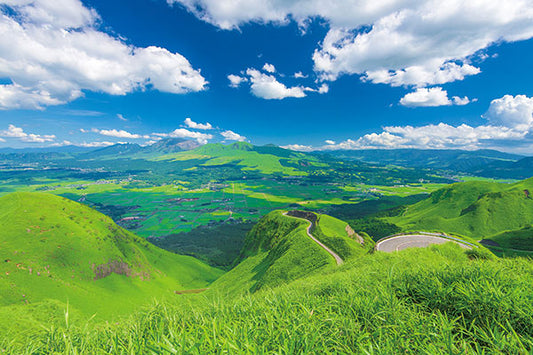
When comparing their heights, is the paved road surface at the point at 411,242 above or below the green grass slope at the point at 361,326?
below

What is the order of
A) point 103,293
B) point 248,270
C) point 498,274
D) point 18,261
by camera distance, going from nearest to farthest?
point 498,274 < point 18,261 < point 103,293 < point 248,270

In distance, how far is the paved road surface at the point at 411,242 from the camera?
4476 cm

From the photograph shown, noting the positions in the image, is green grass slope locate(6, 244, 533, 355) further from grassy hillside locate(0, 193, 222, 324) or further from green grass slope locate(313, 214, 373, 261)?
grassy hillside locate(0, 193, 222, 324)

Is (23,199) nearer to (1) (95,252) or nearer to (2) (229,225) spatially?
(1) (95,252)

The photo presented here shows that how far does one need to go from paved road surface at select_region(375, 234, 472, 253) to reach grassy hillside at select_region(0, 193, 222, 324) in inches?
2301

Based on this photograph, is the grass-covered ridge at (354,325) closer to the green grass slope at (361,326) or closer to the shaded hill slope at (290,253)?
the green grass slope at (361,326)

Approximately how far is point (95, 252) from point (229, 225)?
115 m

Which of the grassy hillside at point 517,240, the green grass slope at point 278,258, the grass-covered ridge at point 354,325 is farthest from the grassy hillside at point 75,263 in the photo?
the grassy hillside at point 517,240

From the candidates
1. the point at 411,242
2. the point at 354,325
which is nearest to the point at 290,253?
the point at 411,242

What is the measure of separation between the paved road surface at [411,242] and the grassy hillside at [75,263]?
192 feet

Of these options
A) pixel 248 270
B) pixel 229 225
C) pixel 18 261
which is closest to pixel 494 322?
pixel 248 270

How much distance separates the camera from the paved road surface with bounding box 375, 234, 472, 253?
44.8m

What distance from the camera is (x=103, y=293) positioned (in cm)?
5462

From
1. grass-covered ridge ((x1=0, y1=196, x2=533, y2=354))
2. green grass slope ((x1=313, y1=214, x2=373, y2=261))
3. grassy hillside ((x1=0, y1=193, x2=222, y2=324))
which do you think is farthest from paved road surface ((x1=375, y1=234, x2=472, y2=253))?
grassy hillside ((x1=0, y1=193, x2=222, y2=324))
